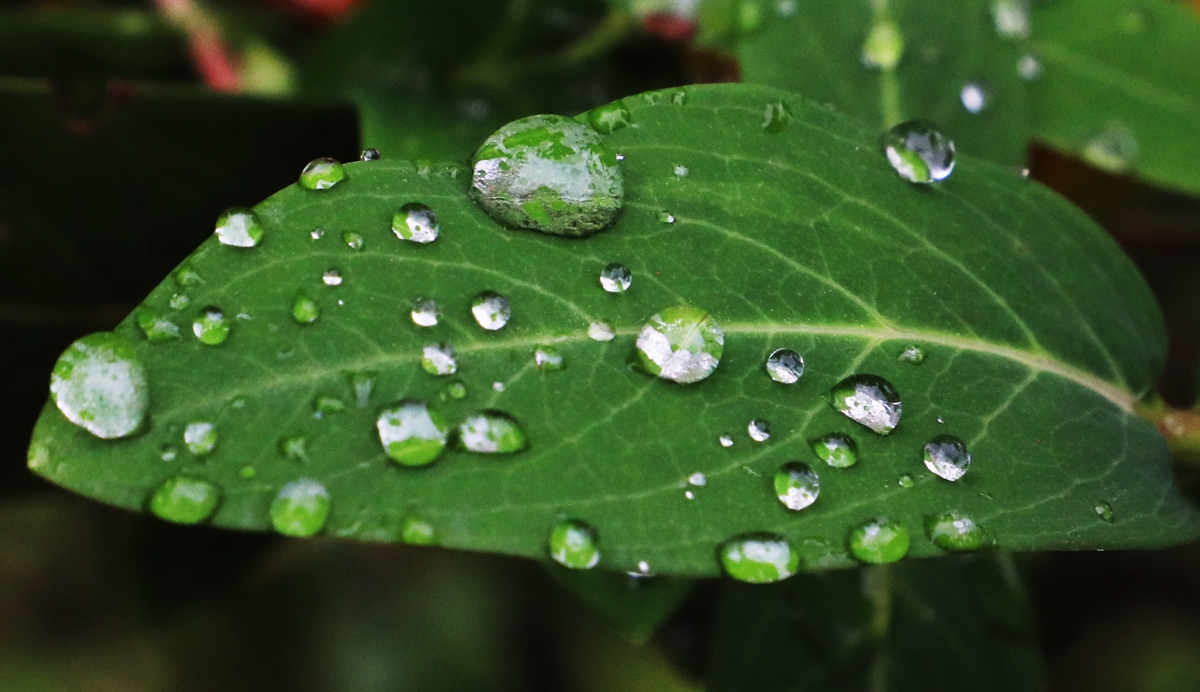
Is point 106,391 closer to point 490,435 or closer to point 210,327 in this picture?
point 210,327

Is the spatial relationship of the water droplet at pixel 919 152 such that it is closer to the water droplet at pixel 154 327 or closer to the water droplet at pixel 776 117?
the water droplet at pixel 776 117

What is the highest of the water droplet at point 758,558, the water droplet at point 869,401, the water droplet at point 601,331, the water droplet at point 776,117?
the water droplet at point 776,117

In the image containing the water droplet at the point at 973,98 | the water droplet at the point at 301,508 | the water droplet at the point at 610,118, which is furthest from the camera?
the water droplet at the point at 973,98

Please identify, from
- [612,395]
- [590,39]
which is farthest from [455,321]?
[590,39]

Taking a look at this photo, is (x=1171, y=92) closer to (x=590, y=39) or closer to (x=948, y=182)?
(x=948, y=182)

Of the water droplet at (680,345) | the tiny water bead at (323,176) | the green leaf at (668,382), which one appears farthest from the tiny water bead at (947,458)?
the tiny water bead at (323,176)

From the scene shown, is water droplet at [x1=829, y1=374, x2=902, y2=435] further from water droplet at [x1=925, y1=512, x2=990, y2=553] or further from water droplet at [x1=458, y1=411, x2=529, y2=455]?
water droplet at [x1=458, y1=411, x2=529, y2=455]

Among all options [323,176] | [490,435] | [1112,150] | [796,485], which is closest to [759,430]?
[796,485]
